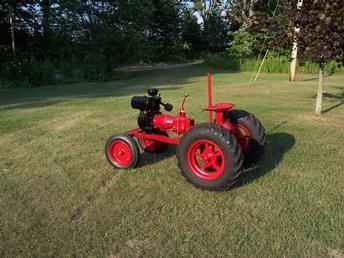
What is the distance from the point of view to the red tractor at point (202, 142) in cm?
341

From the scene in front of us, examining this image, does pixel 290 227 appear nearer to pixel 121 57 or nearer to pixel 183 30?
pixel 121 57

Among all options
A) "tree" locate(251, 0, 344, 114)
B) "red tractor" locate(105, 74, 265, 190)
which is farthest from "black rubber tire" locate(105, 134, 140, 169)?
"tree" locate(251, 0, 344, 114)

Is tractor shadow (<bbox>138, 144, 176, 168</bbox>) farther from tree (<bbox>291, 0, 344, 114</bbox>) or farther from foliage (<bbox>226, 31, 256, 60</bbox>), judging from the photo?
foliage (<bbox>226, 31, 256, 60</bbox>)

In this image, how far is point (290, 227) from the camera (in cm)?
291

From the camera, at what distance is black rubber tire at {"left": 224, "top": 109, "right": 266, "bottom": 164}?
4.12m

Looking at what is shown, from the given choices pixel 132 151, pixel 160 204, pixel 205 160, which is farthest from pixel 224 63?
pixel 160 204

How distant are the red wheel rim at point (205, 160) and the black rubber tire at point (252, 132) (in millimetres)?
610

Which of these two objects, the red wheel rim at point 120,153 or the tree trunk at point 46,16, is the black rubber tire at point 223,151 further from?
the tree trunk at point 46,16

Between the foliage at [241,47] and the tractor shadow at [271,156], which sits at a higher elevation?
the foliage at [241,47]

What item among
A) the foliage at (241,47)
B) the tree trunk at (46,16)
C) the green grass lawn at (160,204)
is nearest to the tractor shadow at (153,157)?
the green grass lawn at (160,204)

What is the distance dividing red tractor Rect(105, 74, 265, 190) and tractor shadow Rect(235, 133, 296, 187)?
164 mm

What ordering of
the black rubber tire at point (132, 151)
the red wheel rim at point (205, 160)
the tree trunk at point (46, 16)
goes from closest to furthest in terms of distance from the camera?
the red wheel rim at point (205, 160), the black rubber tire at point (132, 151), the tree trunk at point (46, 16)

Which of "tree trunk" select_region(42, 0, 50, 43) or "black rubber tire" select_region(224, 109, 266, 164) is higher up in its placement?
"tree trunk" select_region(42, 0, 50, 43)

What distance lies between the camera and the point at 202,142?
3.55 metres
